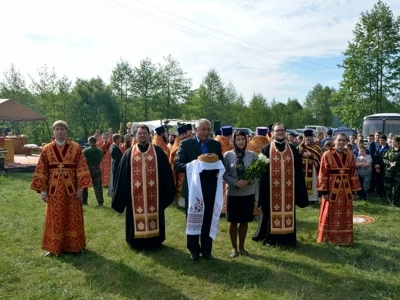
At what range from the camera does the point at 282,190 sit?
21.9ft

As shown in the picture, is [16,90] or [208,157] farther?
[16,90]

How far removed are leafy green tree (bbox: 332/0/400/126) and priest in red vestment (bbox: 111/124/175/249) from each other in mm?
27265

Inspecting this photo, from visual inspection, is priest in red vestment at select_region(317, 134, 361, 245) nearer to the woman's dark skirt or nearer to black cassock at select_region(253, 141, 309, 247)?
black cassock at select_region(253, 141, 309, 247)

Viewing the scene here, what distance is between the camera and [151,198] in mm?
6426

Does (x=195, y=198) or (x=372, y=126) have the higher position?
(x=372, y=126)

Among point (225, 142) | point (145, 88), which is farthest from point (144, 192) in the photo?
point (145, 88)

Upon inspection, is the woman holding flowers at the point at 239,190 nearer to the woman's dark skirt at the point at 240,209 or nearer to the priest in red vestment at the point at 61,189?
the woman's dark skirt at the point at 240,209

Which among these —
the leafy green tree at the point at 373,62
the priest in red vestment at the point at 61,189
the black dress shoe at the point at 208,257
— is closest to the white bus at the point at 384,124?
the leafy green tree at the point at 373,62

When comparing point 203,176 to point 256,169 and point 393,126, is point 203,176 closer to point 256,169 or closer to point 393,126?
point 256,169

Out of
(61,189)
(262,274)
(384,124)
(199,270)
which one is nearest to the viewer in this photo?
(262,274)

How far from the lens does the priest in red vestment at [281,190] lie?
6637 millimetres

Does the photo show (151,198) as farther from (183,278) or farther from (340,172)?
(340,172)

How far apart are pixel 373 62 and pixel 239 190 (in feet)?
90.6

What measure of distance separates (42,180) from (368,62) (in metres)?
28.8
